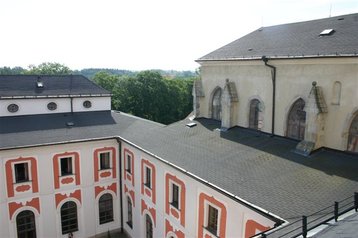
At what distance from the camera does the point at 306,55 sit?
39.3ft

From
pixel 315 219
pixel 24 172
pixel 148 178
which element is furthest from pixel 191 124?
pixel 315 219

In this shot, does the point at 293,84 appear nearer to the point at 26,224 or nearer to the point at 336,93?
the point at 336,93

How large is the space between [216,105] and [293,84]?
20.2ft

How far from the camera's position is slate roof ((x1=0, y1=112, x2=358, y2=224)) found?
8.92 m

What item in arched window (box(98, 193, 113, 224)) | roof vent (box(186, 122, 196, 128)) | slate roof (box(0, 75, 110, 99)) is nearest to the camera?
roof vent (box(186, 122, 196, 128))

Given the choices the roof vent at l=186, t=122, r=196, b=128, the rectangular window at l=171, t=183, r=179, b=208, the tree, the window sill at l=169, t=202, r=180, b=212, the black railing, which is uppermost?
the tree

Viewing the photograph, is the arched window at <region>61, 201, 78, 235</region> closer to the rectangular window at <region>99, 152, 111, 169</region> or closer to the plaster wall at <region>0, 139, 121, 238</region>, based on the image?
the plaster wall at <region>0, 139, 121, 238</region>

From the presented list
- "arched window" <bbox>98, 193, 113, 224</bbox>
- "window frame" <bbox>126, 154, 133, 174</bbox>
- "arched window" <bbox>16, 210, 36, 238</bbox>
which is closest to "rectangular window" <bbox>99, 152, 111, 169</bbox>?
"window frame" <bbox>126, 154, 133, 174</bbox>

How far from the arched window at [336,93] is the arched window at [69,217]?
16.7 m

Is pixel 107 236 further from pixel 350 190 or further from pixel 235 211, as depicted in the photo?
pixel 350 190

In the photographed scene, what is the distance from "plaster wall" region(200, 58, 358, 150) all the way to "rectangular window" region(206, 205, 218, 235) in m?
4.81

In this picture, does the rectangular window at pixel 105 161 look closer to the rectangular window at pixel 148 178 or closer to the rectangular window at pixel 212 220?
the rectangular window at pixel 148 178

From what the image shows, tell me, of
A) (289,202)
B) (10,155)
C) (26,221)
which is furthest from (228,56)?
(26,221)

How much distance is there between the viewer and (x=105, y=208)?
20797 mm
